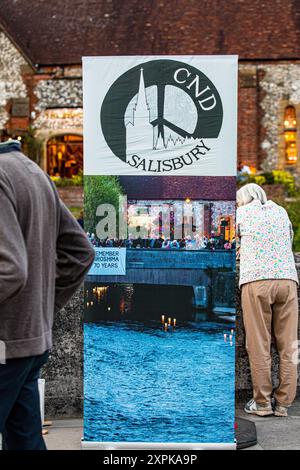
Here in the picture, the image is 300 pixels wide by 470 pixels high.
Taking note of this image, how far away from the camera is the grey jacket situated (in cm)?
340

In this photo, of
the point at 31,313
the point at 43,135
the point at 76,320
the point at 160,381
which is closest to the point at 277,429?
the point at 160,381

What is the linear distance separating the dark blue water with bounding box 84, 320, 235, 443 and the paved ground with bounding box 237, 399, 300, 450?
531 mm

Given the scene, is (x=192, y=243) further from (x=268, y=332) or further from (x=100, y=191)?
(x=268, y=332)

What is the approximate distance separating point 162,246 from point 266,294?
142cm

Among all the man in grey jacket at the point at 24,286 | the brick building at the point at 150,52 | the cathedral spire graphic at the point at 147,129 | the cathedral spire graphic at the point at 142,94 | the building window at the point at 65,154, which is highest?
the brick building at the point at 150,52

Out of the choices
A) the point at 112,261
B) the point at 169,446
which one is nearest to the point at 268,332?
the point at 169,446

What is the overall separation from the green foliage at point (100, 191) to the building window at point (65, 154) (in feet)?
85.4

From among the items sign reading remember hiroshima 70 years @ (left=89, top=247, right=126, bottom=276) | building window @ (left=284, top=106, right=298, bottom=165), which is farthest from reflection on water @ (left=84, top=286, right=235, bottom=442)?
building window @ (left=284, top=106, right=298, bottom=165)

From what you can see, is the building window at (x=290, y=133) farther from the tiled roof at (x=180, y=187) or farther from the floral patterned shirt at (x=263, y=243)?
the tiled roof at (x=180, y=187)

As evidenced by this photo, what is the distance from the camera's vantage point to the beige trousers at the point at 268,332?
6.43 m

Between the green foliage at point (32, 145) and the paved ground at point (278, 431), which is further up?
the green foliage at point (32, 145)

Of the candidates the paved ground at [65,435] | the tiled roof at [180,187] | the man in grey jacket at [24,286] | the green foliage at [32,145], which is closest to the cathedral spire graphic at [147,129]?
the tiled roof at [180,187]

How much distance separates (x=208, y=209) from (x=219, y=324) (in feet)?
2.37

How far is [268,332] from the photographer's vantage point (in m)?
6.52
